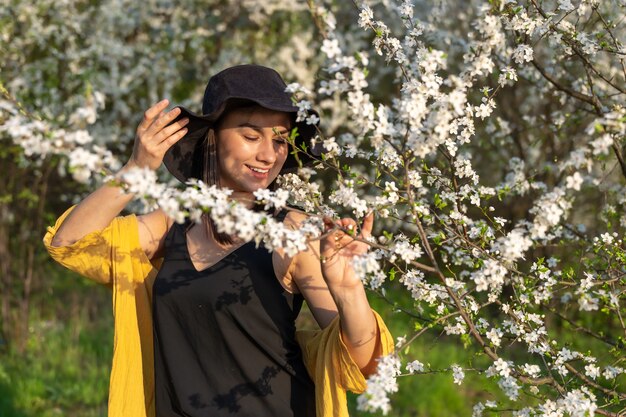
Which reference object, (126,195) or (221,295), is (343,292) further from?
(126,195)

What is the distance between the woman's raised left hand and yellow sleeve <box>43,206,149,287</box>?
35.4 inches

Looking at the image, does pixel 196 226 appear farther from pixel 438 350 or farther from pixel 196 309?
pixel 438 350

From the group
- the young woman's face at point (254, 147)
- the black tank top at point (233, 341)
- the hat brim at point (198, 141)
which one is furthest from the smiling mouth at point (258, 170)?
the black tank top at point (233, 341)

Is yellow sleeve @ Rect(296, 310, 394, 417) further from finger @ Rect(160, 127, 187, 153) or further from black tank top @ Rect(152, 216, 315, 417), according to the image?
finger @ Rect(160, 127, 187, 153)

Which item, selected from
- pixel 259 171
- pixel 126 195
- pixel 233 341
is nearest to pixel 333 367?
pixel 233 341

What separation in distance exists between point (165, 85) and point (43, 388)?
3685 mm

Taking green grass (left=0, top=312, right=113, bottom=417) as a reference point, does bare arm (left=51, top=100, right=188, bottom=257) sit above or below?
above

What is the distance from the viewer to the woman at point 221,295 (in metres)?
2.56

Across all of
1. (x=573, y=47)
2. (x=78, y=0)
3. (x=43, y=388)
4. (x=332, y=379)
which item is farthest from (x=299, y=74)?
(x=332, y=379)

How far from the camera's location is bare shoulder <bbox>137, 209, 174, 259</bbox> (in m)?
2.97

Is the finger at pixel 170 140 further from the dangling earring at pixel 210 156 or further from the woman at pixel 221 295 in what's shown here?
the dangling earring at pixel 210 156

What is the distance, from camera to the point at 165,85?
830 centimetres

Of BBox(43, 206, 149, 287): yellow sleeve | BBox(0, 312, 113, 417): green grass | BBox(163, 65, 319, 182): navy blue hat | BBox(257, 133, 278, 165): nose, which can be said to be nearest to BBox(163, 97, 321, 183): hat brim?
BBox(163, 65, 319, 182): navy blue hat

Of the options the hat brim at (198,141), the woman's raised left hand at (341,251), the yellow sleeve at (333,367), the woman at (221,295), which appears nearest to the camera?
the woman's raised left hand at (341,251)
